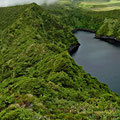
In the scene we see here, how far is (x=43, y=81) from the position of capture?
52719mm

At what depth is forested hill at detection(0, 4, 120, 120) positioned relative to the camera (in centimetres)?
3306

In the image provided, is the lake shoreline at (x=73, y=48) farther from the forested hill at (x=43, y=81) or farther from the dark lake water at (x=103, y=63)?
the dark lake water at (x=103, y=63)

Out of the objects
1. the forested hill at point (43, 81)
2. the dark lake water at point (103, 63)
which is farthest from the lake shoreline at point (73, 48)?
the dark lake water at point (103, 63)

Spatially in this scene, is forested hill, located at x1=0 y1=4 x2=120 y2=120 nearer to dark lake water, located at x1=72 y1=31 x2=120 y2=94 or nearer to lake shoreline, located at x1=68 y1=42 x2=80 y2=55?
lake shoreline, located at x1=68 y1=42 x2=80 y2=55

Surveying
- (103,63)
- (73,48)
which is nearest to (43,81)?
(103,63)

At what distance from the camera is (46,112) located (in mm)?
32688

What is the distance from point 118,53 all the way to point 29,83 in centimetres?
10623

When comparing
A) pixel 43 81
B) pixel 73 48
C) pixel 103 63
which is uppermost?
pixel 43 81

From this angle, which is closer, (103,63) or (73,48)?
(103,63)

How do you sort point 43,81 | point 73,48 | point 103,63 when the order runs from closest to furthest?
Answer: point 43,81 → point 103,63 → point 73,48

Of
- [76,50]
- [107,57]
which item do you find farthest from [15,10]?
[107,57]

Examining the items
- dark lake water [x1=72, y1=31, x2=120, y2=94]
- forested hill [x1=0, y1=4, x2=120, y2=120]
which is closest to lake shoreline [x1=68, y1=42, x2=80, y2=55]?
forested hill [x1=0, y1=4, x2=120, y2=120]

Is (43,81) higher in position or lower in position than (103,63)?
higher

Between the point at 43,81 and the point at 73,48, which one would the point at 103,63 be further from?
the point at 43,81
